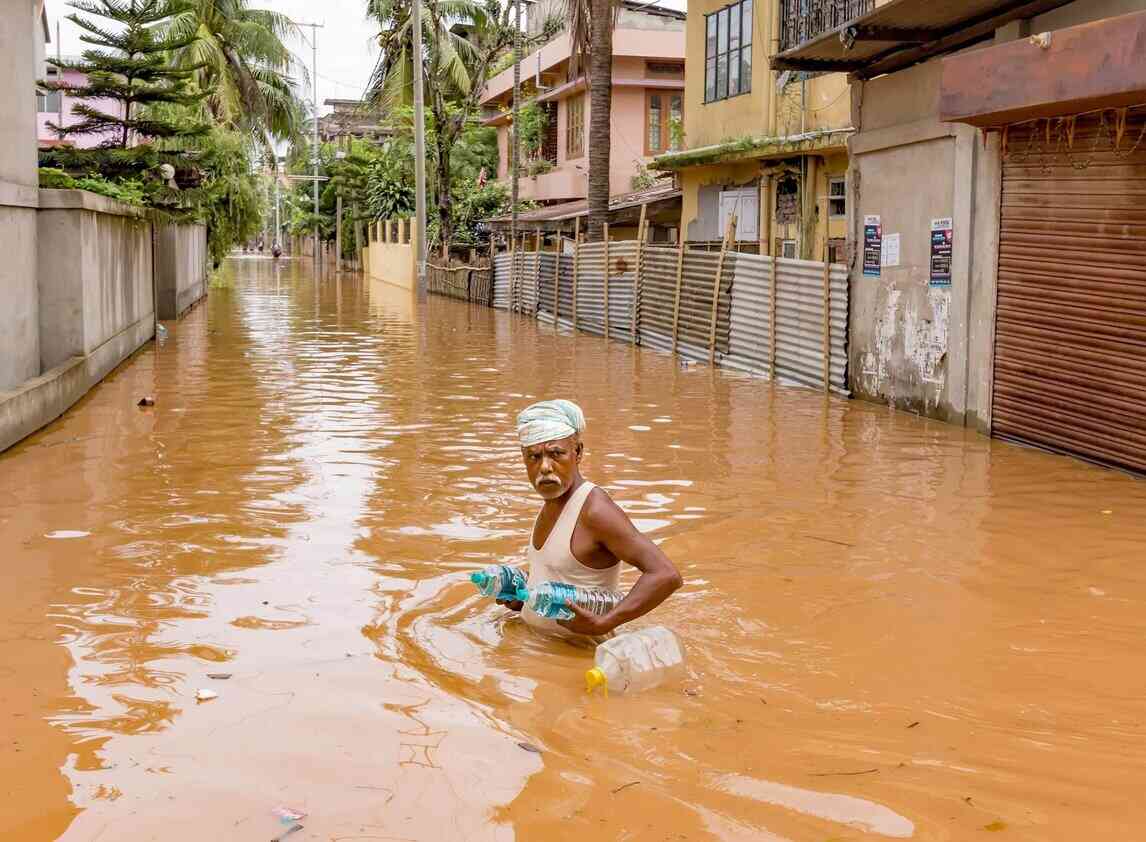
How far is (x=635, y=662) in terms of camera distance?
4.95 metres

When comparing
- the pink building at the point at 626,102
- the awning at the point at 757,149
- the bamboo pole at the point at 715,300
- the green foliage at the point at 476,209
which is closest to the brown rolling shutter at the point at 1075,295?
the bamboo pole at the point at 715,300

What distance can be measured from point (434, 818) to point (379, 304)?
32.9m

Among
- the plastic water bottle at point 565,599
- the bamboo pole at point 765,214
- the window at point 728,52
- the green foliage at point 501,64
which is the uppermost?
the green foliage at point 501,64

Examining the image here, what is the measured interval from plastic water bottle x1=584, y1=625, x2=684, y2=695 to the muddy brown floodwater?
0.48 ft

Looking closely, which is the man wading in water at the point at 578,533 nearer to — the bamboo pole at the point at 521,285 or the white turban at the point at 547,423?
the white turban at the point at 547,423

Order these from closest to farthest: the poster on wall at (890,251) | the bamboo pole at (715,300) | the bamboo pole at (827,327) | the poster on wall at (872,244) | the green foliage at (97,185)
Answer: the poster on wall at (890,251), the poster on wall at (872,244), the green foliage at (97,185), the bamboo pole at (827,327), the bamboo pole at (715,300)

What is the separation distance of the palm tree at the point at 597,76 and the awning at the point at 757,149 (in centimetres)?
127

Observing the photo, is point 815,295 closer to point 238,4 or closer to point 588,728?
point 588,728

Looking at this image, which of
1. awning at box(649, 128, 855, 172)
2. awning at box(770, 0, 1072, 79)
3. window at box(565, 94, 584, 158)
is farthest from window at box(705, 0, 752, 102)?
window at box(565, 94, 584, 158)

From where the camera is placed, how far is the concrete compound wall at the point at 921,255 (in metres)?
12.2

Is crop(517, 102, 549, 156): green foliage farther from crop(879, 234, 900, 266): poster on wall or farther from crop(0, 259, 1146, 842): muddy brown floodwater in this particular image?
crop(0, 259, 1146, 842): muddy brown floodwater

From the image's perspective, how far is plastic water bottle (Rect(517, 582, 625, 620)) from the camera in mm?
5223

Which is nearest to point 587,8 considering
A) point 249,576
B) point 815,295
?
point 815,295

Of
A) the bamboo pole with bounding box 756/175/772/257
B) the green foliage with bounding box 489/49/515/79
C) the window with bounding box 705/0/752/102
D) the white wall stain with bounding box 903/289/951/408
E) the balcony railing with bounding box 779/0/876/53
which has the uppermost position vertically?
the green foliage with bounding box 489/49/515/79
